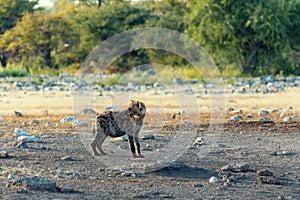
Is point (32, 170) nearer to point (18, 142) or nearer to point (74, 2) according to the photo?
point (18, 142)

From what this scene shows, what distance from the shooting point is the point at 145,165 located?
9.06 meters

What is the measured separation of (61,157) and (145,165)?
4.26 feet

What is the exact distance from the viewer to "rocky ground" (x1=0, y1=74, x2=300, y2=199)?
7.77 meters

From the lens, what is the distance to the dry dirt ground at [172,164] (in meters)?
7.79

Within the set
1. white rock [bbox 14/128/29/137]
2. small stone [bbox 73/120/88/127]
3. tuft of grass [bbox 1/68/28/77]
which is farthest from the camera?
tuft of grass [bbox 1/68/28/77]

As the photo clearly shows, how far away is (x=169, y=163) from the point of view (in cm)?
909

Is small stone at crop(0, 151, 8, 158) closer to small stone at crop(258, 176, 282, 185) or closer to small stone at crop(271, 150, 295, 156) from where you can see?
Result: small stone at crop(258, 176, 282, 185)

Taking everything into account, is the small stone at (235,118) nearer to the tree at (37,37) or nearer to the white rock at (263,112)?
the white rock at (263,112)

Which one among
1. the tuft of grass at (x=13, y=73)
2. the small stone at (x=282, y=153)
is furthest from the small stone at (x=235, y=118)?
the tuft of grass at (x=13, y=73)

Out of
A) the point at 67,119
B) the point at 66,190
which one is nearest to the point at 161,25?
the point at 67,119

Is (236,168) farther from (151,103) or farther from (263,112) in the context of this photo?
(151,103)

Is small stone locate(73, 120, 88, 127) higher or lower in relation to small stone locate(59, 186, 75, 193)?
lower

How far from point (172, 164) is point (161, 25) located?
41621mm

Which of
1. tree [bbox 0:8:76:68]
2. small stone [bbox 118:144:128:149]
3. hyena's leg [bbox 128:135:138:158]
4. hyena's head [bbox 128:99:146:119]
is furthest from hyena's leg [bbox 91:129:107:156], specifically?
tree [bbox 0:8:76:68]
